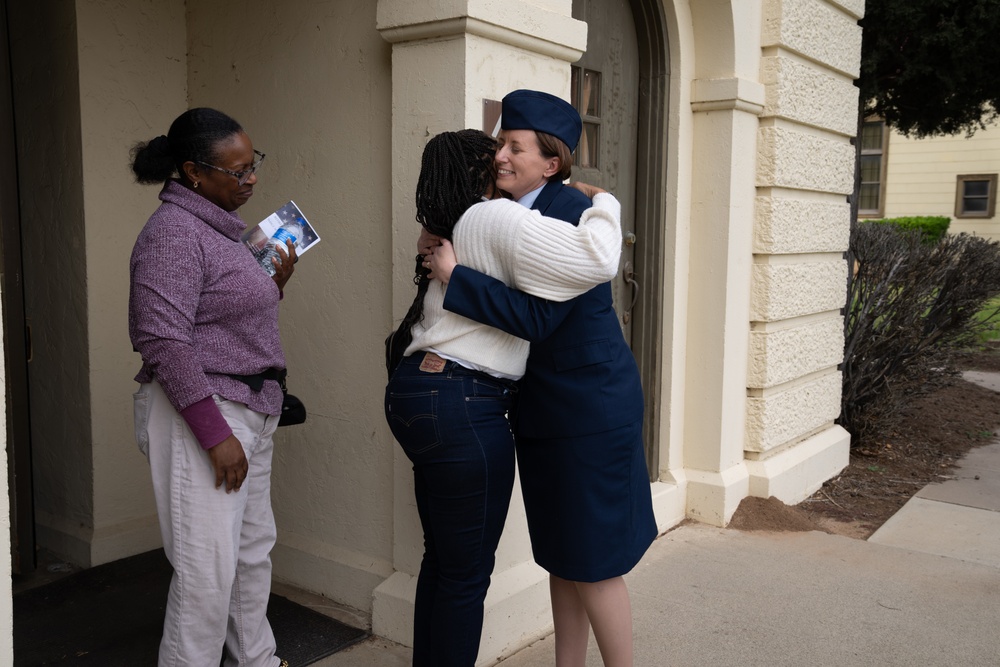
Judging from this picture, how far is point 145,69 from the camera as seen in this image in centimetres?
382

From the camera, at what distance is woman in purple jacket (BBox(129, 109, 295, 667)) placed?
2293 mm

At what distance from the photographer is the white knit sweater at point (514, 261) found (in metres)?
2.22

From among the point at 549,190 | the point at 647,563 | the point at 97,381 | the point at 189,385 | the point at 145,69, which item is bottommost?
the point at 647,563

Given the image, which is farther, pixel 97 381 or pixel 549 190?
pixel 97 381

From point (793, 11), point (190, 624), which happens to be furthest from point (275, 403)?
point (793, 11)

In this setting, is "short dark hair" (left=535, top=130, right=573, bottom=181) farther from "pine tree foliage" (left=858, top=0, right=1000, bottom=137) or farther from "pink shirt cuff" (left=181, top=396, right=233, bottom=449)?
"pine tree foliage" (left=858, top=0, right=1000, bottom=137)

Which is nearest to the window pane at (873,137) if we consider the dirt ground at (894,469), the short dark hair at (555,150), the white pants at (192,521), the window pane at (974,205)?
the window pane at (974,205)

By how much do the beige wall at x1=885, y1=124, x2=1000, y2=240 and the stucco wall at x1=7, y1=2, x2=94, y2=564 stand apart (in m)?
20.9

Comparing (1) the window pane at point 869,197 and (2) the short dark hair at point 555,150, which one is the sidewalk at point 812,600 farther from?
(1) the window pane at point 869,197

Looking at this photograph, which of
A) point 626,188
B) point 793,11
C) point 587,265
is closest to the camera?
point 587,265

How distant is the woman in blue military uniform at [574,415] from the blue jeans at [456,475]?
0.12 meters

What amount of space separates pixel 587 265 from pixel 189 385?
104cm

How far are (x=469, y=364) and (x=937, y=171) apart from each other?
872 inches

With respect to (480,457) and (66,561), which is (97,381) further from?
(480,457)
